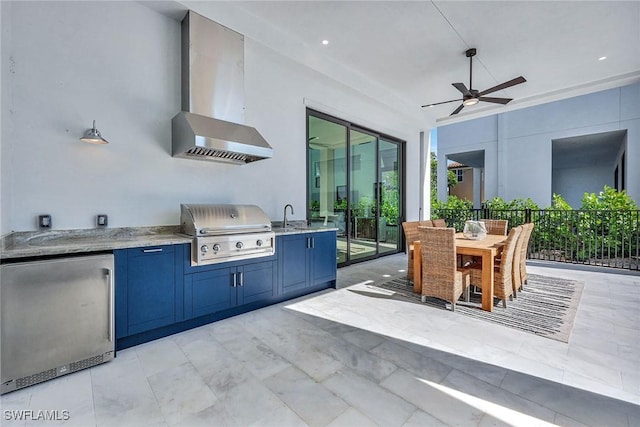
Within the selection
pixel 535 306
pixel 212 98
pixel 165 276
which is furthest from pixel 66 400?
pixel 535 306

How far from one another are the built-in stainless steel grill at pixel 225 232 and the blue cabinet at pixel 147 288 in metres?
0.22

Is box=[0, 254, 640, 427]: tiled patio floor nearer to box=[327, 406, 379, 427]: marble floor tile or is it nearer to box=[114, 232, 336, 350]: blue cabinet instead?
box=[327, 406, 379, 427]: marble floor tile

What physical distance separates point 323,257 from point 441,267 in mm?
1476

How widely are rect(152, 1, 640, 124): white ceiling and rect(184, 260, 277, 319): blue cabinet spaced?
9.21ft

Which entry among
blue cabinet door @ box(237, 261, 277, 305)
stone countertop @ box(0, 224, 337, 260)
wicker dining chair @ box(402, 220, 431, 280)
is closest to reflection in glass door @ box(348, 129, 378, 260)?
wicker dining chair @ box(402, 220, 431, 280)

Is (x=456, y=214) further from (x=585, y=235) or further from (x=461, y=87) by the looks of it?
(x=461, y=87)

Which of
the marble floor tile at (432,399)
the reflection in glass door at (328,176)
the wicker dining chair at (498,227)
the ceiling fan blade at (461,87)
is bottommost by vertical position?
the marble floor tile at (432,399)

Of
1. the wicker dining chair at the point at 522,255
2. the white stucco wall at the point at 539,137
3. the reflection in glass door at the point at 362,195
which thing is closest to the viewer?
the wicker dining chair at the point at 522,255

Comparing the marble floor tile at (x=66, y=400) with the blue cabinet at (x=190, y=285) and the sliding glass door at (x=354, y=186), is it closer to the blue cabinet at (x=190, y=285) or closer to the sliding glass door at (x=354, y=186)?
the blue cabinet at (x=190, y=285)

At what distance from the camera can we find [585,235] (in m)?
5.54

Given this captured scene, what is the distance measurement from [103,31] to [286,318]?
3.28 m

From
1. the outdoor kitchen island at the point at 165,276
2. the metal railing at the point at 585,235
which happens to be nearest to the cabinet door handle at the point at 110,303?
the outdoor kitchen island at the point at 165,276

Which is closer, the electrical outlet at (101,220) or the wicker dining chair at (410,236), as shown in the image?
the electrical outlet at (101,220)

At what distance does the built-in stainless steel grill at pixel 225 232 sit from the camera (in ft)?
8.70
